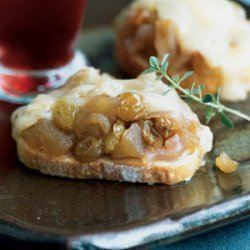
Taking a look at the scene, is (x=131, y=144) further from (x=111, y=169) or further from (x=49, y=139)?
(x=49, y=139)

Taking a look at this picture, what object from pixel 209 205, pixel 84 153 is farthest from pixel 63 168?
pixel 209 205

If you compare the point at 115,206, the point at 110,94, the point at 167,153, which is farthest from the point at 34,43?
the point at 115,206

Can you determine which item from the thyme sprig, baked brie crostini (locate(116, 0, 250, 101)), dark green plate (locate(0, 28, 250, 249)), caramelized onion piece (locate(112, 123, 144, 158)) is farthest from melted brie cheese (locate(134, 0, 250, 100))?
caramelized onion piece (locate(112, 123, 144, 158))

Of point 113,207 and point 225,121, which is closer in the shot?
point 113,207

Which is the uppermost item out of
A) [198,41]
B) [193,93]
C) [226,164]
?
[193,93]

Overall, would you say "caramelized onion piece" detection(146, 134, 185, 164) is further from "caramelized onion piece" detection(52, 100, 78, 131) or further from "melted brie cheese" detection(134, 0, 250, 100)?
"melted brie cheese" detection(134, 0, 250, 100)

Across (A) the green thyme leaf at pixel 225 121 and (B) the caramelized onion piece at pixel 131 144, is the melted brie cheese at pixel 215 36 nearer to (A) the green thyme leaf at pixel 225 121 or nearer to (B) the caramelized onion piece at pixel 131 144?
(A) the green thyme leaf at pixel 225 121

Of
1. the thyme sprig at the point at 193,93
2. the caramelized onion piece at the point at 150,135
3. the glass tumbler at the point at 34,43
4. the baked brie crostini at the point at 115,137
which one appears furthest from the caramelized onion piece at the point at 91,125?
the glass tumbler at the point at 34,43

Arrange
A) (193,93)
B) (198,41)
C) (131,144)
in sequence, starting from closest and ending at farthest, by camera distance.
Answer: (131,144), (193,93), (198,41)
